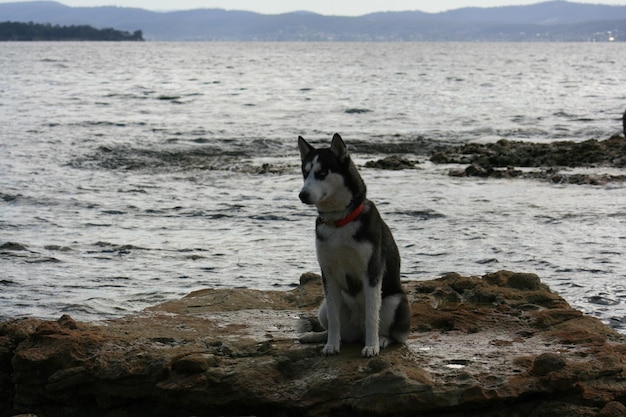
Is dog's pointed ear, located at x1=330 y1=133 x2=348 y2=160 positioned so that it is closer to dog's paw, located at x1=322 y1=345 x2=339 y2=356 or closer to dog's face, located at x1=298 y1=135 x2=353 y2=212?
dog's face, located at x1=298 y1=135 x2=353 y2=212

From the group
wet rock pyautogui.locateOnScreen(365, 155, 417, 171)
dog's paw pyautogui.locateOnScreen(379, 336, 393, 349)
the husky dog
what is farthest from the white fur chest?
wet rock pyautogui.locateOnScreen(365, 155, 417, 171)

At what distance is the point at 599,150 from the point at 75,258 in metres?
16.6

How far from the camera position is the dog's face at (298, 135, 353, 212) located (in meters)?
6.96

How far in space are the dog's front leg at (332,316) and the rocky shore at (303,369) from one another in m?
0.10

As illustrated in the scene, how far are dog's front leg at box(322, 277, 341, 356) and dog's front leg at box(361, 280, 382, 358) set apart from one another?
0.24m

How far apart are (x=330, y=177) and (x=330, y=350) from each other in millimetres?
1401

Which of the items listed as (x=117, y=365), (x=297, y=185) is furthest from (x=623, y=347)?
(x=297, y=185)

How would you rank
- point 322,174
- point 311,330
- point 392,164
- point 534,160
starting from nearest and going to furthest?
point 322,174, point 311,330, point 392,164, point 534,160

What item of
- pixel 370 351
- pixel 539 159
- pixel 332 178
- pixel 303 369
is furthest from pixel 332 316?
pixel 539 159

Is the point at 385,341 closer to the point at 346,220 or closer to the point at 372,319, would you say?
the point at 372,319

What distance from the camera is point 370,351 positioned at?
714cm

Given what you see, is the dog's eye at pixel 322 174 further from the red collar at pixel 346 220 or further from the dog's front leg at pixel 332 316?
the dog's front leg at pixel 332 316

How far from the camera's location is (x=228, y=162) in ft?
86.4

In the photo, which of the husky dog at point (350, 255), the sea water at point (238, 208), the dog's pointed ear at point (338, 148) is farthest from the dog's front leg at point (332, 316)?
the sea water at point (238, 208)
